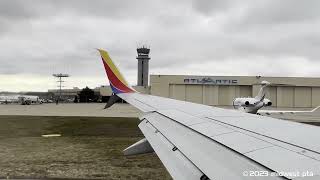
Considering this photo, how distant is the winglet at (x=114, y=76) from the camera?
356 inches

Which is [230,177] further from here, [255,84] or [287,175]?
[255,84]

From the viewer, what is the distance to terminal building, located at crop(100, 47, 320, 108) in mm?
79875

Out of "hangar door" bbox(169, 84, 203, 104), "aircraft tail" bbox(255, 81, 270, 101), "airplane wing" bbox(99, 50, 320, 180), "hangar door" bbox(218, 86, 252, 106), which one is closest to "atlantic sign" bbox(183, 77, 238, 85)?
"hangar door" bbox(169, 84, 203, 104)

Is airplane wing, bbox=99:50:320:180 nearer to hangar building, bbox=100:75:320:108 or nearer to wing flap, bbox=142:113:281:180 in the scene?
wing flap, bbox=142:113:281:180

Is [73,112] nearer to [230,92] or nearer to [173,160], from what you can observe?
[173,160]

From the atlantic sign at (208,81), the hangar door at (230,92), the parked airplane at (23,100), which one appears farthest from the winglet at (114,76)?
the parked airplane at (23,100)

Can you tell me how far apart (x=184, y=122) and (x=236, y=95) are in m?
80.5

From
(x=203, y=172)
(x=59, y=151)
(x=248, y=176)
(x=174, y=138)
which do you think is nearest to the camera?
(x=248, y=176)

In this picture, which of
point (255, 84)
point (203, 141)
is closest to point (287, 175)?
point (203, 141)

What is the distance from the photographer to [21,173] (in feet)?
30.2

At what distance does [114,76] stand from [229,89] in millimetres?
76695

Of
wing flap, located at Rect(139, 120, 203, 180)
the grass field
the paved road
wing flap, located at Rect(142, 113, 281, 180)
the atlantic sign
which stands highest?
the atlantic sign

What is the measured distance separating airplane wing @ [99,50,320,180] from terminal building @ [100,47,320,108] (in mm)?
78046

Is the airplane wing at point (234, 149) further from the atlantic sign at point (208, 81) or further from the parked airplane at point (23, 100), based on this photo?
the parked airplane at point (23, 100)
